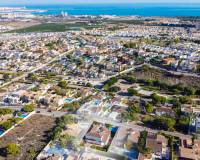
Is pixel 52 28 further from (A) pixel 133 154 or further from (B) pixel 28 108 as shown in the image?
(A) pixel 133 154

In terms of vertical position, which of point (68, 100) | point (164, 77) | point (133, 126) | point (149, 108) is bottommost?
point (68, 100)

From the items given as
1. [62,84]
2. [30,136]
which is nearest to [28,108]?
[30,136]

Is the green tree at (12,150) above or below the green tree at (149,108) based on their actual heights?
below

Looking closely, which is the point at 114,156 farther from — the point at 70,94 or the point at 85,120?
the point at 70,94

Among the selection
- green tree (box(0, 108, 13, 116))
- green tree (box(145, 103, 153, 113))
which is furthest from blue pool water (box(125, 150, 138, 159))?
green tree (box(0, 108, 13, 116))

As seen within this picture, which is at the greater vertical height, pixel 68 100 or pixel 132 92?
pixel 132 92

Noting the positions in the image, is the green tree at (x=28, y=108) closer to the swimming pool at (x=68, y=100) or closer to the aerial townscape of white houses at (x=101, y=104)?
the aerial townscape of white houses at (x=101, y=104)

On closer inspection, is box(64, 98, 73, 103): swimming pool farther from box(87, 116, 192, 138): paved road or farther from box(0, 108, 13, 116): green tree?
box(0, 108, 13, 116): green tree

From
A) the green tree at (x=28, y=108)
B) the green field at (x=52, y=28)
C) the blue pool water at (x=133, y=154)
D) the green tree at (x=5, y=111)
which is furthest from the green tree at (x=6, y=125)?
the green field at (x=52, y=28)
